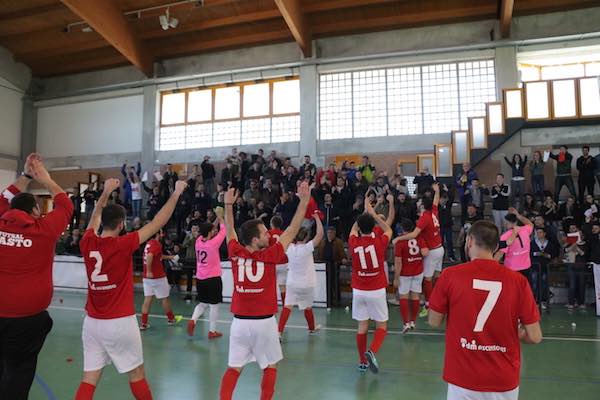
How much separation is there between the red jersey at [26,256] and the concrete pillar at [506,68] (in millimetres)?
17676

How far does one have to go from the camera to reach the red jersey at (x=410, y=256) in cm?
856

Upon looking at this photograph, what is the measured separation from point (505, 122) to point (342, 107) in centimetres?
660

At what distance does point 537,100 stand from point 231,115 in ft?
42.9

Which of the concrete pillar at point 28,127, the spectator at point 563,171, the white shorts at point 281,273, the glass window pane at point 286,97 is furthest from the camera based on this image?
the concrete pillar at point 28,127

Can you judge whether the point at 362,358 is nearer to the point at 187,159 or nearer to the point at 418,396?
the point at 418,396

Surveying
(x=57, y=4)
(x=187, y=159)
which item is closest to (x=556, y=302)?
(x=187, y=159)

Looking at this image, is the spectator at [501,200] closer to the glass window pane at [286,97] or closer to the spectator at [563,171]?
the spectator at [563,171]

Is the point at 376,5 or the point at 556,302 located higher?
the point at 376,5

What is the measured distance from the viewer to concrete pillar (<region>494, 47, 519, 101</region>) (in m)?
17.7

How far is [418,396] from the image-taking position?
5270mm

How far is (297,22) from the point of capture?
18.2 metres

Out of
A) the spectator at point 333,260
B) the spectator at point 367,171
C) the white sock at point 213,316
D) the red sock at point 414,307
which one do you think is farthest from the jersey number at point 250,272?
the spectator at point 367,171

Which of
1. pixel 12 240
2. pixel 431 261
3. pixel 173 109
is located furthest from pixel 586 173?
pixel 173 109

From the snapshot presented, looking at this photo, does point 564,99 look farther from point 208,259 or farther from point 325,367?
point 325,367
